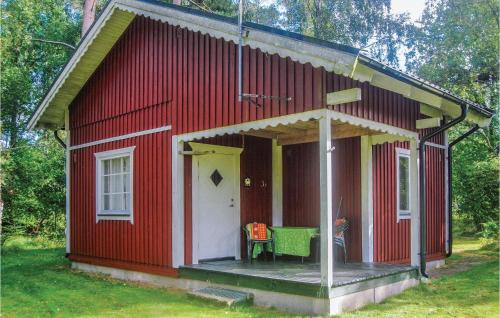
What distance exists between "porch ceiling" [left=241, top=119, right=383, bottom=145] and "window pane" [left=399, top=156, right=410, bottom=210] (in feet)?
4.53

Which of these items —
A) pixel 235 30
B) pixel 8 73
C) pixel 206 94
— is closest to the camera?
pixel 235 30

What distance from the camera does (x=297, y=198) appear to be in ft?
27.7

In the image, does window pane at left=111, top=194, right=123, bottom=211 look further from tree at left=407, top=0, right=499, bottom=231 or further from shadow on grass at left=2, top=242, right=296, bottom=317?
tree at left=407, top=0, right=499, bottom=231

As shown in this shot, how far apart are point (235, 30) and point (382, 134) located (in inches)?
120

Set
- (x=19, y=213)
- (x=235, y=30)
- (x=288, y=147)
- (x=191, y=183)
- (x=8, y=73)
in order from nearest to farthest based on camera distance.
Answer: (x=235, y=30) → (x=191, y=183) → (x=288, y=147) → (x=19, y=213) → (x=8, y=73)

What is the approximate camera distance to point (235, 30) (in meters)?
6.09

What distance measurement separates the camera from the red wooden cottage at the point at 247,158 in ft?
18.7

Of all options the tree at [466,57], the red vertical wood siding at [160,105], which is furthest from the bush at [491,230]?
the red vertical wood siding at [160,105]

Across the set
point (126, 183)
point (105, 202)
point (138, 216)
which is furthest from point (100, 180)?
point (138, 216)

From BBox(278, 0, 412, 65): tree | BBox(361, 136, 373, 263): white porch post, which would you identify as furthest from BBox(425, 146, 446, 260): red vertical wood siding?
BBox(278, 0, 412, 65): tree

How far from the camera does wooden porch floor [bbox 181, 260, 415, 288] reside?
580 centimetres

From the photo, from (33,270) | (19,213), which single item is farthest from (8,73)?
(33,270)

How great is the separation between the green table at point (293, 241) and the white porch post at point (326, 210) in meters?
1.99

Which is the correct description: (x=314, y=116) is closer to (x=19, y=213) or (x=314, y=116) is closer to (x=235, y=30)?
(x=235, y=30)
